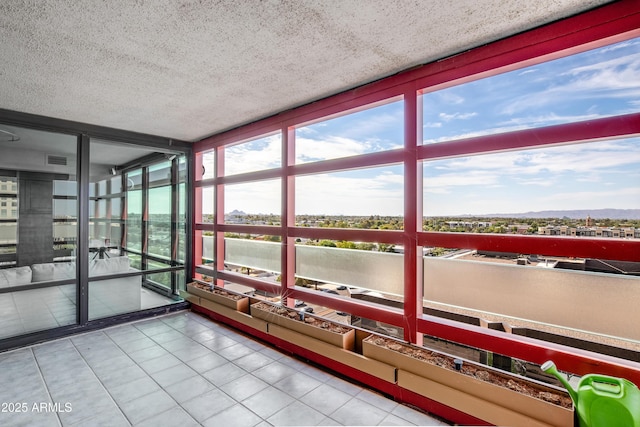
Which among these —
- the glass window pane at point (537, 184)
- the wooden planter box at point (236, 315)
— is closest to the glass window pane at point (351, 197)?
the glass window pane at point (537, 184)

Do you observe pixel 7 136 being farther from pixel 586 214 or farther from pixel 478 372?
pixel 586 214

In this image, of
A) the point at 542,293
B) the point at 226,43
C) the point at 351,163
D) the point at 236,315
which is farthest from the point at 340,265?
the point at 226,43

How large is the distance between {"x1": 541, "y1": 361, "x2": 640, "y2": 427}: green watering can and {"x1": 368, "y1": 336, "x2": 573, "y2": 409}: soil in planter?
0.25m

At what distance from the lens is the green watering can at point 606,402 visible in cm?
160

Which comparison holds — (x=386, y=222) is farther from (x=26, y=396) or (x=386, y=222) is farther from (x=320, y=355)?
(x=26, y=396)

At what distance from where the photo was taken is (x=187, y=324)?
15.4 ft

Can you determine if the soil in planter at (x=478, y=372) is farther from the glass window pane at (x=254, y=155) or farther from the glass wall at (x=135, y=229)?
the glass wall at (x=135, y=229)

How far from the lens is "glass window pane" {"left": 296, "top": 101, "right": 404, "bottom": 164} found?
3.29m

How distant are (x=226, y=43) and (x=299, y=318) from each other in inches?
115

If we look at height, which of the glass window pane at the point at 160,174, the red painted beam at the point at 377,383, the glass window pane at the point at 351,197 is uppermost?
the glass window pane at the point at 160,174

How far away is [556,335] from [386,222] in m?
1.66

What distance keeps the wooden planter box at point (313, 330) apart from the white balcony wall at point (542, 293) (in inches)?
36.2

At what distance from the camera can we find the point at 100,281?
15.1 feet

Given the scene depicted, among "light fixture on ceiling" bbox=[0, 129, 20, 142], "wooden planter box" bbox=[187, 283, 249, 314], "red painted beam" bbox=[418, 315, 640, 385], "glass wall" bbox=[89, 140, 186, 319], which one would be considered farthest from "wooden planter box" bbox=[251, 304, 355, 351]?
"light fixture on ceiling" bbox=[0, 129, 20, 142]
